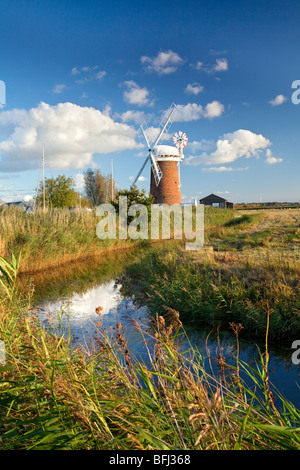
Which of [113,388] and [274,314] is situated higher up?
[113,388]

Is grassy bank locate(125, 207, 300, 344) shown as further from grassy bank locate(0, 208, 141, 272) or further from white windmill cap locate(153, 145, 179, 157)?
white windmill cap locate(153, 145, 179, 157)

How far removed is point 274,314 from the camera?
5.15 metres

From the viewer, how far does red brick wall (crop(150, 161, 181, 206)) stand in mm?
32531

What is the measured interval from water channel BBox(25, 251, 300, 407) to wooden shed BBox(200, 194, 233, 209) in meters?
47.0

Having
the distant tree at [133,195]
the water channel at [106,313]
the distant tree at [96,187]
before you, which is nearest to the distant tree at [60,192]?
the distant tree at [96,187]

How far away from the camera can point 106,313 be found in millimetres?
6680

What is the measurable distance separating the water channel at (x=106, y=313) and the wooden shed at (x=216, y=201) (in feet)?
154

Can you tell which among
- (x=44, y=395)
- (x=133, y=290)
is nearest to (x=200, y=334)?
(x=133, y=290)

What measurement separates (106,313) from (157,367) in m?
4.76

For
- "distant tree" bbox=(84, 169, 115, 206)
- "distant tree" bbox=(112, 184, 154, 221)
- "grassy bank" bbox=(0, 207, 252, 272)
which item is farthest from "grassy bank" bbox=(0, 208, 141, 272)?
"distant tree" bbox=(84, 169, 115, 206)

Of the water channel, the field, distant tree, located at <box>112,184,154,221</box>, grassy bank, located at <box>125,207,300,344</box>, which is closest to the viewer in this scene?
the field
